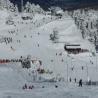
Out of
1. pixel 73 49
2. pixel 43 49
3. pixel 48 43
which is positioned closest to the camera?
pixel 73 49

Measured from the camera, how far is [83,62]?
229 ft

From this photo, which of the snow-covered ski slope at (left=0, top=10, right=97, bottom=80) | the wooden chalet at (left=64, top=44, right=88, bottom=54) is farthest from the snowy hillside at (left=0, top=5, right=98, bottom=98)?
the wooden chalet at (left=64, top=44, right=88, bottom=54)

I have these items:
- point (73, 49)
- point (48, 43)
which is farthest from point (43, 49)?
point (48, 43)

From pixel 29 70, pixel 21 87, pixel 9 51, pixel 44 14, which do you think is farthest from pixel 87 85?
pixel 44 14

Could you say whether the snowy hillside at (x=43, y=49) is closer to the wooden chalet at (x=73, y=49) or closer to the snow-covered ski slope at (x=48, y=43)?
the snow-covered ski slope at (x=48, y=43)

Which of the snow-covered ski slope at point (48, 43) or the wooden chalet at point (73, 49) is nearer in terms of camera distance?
the snow-covered ski slope at point (48, 43)

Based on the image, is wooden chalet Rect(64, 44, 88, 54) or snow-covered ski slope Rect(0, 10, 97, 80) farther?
wooden chalet Rect(64, 44, 88, 54)

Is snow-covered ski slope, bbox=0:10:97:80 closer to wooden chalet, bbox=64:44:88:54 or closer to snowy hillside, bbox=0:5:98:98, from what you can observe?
snowy hillside, bbox=0:5:98:98

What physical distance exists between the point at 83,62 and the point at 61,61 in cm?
192

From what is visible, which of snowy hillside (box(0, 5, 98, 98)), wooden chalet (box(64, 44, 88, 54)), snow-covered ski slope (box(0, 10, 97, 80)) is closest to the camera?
snowy hillside (box(0, 5, 98, 98))

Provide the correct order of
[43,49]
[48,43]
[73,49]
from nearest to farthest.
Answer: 1. [73,49]
2. [43,49]
3. [48,43]

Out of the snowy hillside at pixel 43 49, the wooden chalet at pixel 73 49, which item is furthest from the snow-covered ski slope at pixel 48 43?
the wooden chalet at pixel 73 49

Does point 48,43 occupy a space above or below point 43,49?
above

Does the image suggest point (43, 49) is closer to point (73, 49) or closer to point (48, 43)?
point (73, 49)
